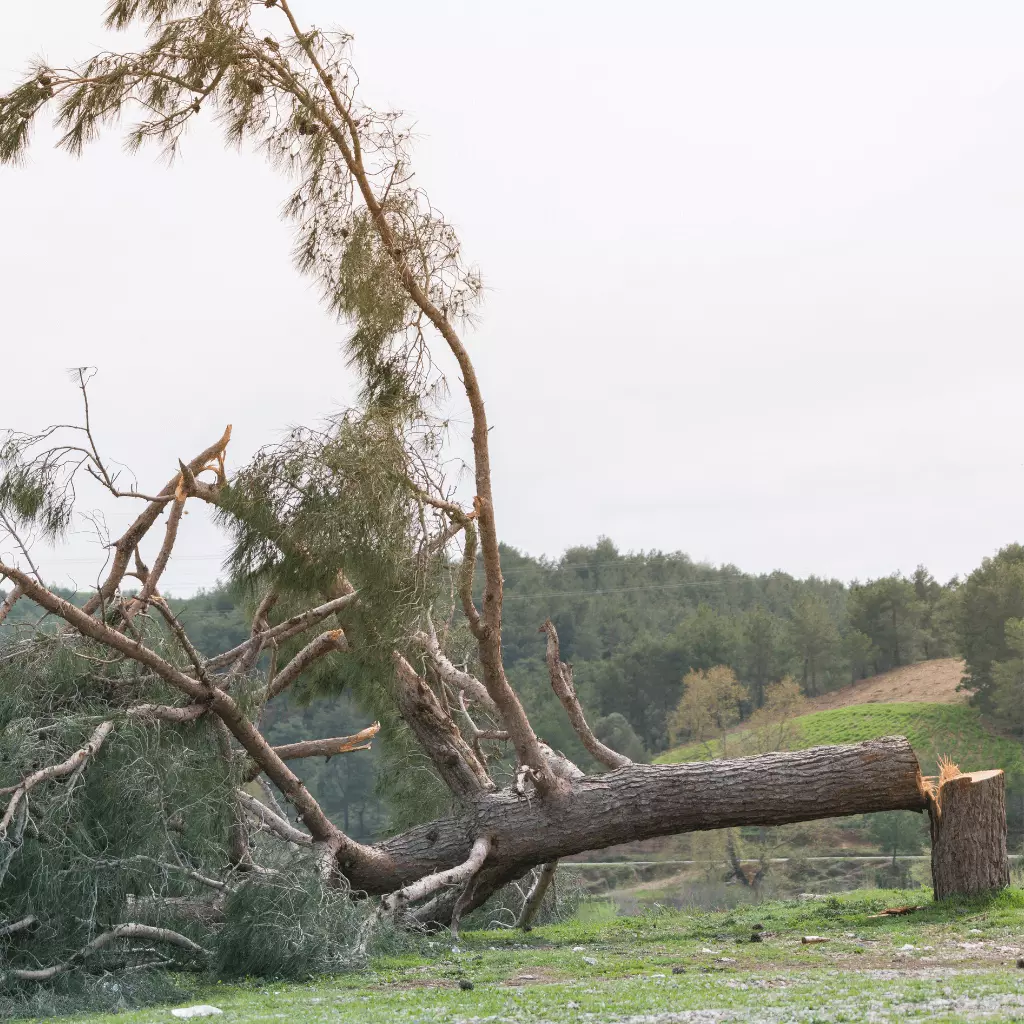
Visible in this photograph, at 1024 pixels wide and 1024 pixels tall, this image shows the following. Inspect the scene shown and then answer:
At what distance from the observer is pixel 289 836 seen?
862cm

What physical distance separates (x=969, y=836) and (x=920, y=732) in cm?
2646

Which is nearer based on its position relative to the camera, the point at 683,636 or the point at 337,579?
the point at 337,579

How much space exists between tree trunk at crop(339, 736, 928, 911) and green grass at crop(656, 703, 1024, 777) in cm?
2402

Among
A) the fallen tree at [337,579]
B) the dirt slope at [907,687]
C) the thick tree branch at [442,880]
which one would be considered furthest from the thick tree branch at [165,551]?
the dirt slope at [907,687]

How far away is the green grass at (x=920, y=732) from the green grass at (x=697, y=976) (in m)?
24.5

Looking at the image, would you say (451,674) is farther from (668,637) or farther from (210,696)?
(668,637)

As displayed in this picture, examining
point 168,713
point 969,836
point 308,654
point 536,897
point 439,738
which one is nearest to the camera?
point 168,713

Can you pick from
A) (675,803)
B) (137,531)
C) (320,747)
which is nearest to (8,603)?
(137,531)

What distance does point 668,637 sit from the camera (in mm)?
39469

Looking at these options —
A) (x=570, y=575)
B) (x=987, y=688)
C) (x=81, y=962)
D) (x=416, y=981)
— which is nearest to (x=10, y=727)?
(x=81, y=962)

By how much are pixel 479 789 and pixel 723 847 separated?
64.7ft

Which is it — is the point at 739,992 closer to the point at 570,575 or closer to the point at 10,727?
the point at 10,727

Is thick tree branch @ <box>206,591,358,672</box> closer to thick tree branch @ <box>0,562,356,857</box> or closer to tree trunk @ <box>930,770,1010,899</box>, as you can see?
thick tree branch @ <box>0,562,356,857</box>

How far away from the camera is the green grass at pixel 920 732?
107 ft
